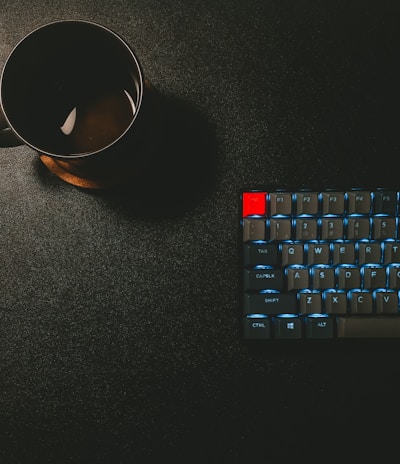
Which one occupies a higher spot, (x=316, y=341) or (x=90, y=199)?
(x=90, y=199)

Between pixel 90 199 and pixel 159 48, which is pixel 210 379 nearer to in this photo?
pixel 90 199

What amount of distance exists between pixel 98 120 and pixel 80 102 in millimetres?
35

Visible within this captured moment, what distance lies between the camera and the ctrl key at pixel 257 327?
573mm

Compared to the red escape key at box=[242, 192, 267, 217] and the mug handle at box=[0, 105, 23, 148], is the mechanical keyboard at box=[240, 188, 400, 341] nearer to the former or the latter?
the red escape key at box=[242, 192, 267, 217]

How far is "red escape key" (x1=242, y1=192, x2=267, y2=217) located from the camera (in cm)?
57

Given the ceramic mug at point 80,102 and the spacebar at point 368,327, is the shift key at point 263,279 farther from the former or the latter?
the ceramic mug at point 80,102

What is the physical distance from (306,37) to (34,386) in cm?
61

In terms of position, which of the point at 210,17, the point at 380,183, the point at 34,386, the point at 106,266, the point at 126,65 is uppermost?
the point at 210,17

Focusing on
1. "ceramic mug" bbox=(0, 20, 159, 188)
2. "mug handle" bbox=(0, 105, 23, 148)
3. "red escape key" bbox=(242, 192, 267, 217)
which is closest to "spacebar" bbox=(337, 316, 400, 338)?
"red escape key" bbox=(242, 192, 267, 217)

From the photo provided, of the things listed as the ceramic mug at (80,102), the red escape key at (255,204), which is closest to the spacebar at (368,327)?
the red escape key at (255,204)

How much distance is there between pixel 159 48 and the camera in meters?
0.63

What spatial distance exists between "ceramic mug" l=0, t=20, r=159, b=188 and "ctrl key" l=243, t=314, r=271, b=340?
Answer: 0.25 metres

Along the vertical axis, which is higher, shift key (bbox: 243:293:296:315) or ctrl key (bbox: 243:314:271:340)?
shift key (bbox: 243:293:296:315)

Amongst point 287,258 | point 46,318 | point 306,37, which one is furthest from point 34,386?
point 306,37
